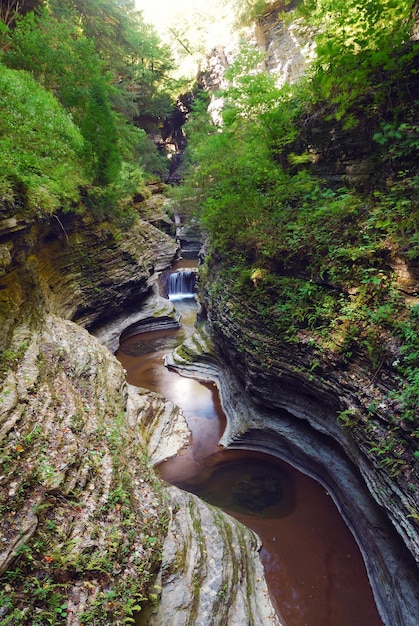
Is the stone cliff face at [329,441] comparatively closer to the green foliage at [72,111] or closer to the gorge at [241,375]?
the gorge at [241,375]

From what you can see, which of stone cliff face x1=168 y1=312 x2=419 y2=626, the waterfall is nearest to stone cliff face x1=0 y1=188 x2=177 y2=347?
the waterfall

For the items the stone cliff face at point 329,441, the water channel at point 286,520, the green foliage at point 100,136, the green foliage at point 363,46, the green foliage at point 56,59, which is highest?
the green foliage at point 56,59

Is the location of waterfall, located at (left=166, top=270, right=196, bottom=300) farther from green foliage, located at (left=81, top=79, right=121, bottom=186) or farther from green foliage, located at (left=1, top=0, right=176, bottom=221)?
green foliage, located at (left=81, top=79, right=121, bottom=186)

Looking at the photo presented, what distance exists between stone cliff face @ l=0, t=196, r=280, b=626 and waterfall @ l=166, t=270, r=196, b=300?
11.8m

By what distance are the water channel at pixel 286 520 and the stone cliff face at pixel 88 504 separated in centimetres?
56

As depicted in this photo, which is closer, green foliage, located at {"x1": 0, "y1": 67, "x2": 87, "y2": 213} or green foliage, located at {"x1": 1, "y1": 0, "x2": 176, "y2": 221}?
green foliage, located at {"x1": 0, "y1": 67, "x2": 87, "y2": 213}

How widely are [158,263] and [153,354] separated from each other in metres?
8.00

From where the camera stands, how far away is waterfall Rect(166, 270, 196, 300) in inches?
865

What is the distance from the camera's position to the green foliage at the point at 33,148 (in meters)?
8.02

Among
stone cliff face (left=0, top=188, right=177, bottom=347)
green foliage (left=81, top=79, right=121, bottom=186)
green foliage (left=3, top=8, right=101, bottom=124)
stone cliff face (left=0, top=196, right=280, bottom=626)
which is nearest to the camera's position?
stone cliff face (left=0, top=196, right=280, bottom=626)

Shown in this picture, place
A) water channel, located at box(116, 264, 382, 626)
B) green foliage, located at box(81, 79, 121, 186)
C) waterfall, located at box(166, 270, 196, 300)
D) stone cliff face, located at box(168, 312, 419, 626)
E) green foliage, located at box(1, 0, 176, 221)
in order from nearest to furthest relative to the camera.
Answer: stone cliff face, located at box(168, 312, 419, 626), water channel, located at box(116, 264, 382, 626), green foliage, located at box(1, 0, 176, 221), green foliage, located at box(81, 79, 121, 186), waterfall, located at box(166, 270, 196, 300)

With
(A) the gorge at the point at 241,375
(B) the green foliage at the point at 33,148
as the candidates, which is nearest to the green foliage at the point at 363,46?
(A) the gorge at the point at 241,375

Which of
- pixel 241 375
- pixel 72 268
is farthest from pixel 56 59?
pixel 241 375

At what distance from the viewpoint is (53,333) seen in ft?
30.7
